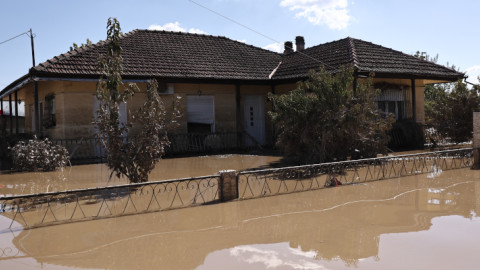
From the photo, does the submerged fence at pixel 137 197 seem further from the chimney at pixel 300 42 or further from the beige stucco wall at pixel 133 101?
the chimney at pixel 300 42

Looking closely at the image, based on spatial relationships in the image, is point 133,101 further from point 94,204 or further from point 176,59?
point 94,204

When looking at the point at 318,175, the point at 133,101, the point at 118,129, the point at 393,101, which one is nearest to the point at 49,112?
the point at 133,101

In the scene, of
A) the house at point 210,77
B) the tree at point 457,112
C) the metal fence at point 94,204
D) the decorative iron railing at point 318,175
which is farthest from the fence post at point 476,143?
the metal fence at point 94,204

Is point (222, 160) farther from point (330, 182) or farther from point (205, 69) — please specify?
point (330, 182)

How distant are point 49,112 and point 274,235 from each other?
1348 cm

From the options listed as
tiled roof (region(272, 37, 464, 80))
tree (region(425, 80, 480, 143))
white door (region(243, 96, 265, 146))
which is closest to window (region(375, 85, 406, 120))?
tiled roof (region(272, 37, 464, 80))

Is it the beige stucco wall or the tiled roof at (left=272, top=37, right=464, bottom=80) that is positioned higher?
the tiled roof at (left=272, top=37, right=464, bottom=80)

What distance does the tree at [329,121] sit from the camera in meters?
10.8

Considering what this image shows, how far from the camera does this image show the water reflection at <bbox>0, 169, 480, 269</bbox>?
4.58m

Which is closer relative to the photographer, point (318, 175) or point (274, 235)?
point (274, 235)

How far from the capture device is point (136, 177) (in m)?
8.51

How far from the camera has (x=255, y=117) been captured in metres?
19.2

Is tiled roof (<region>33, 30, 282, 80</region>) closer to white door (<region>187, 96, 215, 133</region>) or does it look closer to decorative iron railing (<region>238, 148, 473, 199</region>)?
white door (<region>187, 96, 215, 133</region>)

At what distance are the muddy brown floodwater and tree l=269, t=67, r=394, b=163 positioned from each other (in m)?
3.42
